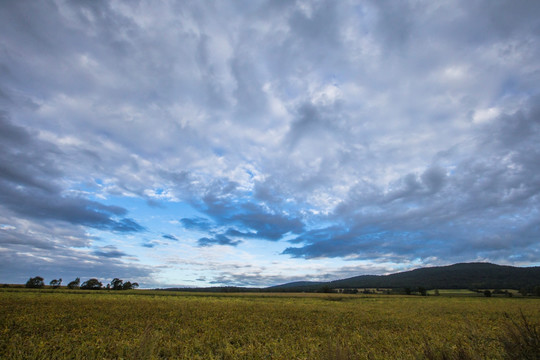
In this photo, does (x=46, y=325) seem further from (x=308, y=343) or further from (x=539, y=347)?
(x=539, y=347)

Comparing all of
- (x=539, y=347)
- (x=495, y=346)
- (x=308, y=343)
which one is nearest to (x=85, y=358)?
(x=308, y=343)

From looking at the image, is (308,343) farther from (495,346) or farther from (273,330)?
(495,346)

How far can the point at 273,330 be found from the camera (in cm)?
2269

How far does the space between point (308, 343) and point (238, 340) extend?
5272 mm

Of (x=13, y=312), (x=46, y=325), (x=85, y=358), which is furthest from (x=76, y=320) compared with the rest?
(x=85, y=358)

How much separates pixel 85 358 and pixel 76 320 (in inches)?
547

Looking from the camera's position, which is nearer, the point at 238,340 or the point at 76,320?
the point at 238,340

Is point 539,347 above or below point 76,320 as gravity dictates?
above

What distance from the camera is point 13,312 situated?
26.8 metres

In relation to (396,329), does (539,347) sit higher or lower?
higher

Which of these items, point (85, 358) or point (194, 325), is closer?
point (85, 358)

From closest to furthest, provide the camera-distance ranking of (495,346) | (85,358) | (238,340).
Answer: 1. (85,358)
2. (495,346)
3. (238,340)

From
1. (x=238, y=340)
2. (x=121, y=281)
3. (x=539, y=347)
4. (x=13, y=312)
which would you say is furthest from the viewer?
(x=121, y=281)

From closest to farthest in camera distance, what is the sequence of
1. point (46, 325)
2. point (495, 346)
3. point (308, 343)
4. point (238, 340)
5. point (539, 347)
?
point (539, 347)
point (495, 346)
point (308, 343)
point (238, 340)
point (46, 325)
